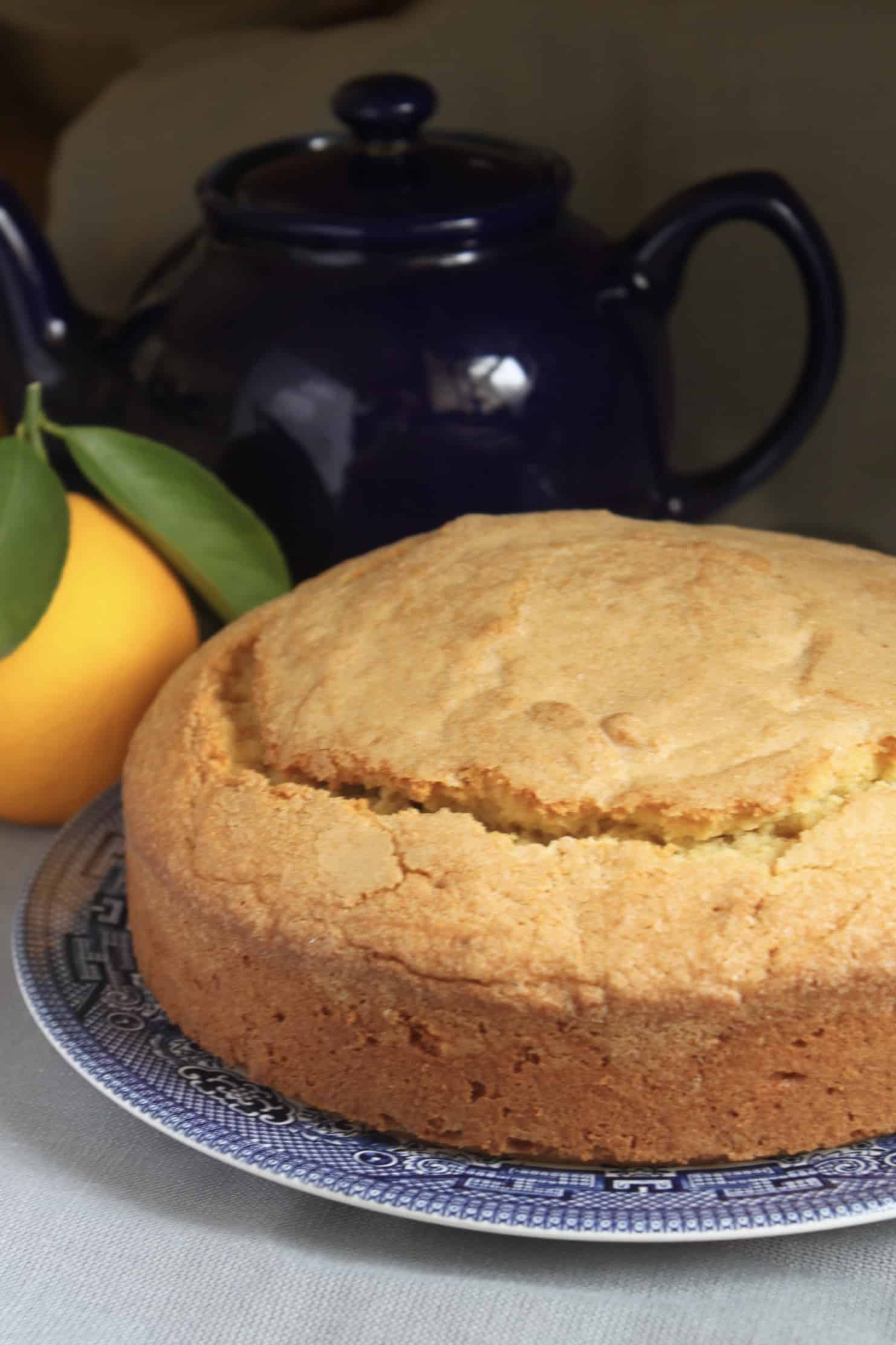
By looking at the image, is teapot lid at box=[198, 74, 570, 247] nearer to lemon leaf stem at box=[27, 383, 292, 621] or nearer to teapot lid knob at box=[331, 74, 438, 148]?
teapot lid knob at box=[331, 74, 438, 148]

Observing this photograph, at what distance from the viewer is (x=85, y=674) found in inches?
51.5

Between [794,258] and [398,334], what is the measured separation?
0.45 meters

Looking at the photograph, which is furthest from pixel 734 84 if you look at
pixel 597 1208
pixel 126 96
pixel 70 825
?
pixel 597 1208

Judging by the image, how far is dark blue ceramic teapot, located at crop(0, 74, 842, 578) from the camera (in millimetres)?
1441

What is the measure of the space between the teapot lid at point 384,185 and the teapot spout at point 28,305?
18 cm

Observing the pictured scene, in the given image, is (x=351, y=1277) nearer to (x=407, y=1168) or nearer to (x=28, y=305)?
(x=407, y=1168)

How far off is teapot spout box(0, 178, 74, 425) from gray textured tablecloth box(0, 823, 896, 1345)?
0.88 m

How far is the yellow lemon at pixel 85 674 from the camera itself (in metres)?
1.30

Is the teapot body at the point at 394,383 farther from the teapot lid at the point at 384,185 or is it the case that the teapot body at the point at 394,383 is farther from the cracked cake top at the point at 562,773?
Result: the cracked cake top at the point at 562,773

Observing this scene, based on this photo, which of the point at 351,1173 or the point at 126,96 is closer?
the point at 351,1173

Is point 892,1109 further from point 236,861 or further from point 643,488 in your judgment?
point 643,488

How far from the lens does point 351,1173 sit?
2.93 feet

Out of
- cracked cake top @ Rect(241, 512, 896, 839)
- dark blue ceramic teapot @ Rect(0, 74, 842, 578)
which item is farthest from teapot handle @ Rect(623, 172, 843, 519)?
cracked cake top @ Rect(241, 512, 896, 839)

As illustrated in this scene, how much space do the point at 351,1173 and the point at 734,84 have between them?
132cm
